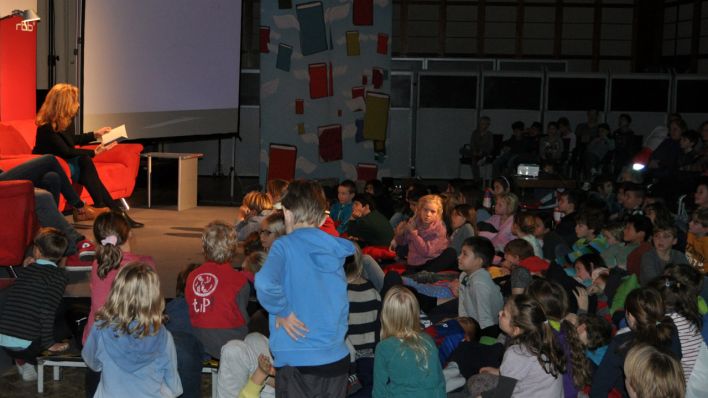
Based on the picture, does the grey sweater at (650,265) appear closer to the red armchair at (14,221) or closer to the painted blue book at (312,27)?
the red armchair at (14,221)

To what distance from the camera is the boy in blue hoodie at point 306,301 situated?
3.21 metres

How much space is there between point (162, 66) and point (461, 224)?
17.8 ft

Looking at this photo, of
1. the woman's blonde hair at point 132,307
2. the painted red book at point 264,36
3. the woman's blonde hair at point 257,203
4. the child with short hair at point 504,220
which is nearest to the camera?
the woman's blonde hair at point 132,307

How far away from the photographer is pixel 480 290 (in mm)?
5043

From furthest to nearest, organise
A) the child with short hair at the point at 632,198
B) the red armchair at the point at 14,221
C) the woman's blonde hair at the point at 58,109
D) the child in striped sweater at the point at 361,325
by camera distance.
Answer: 1. the woman's blonde hair at the point at 58,109
2. the child with short hair at the point at 632,198
3. the red armchair at the point at 14,221
4. the child in striped sweater at the point at 361,325

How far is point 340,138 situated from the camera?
11.1m

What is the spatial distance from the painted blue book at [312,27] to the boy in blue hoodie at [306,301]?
24.6 ft

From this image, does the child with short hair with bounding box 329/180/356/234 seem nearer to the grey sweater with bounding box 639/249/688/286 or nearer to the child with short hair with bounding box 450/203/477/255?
the child with short hair with bounding box 450/203/477/255

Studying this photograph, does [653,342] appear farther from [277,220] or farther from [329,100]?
[329,100]

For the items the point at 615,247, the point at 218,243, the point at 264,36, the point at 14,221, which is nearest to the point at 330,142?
the point at 264,36

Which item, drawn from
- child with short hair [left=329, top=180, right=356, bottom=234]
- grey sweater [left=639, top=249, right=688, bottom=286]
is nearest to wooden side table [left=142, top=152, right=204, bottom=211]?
child with short hair [left=329, top=180, right=356, bottom=234]

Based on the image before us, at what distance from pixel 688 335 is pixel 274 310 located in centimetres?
204

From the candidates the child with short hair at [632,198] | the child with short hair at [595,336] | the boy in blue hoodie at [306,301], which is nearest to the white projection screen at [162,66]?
the child with short hair at [632,198]

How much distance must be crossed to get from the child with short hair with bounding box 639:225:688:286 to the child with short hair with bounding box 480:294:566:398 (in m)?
1.90
